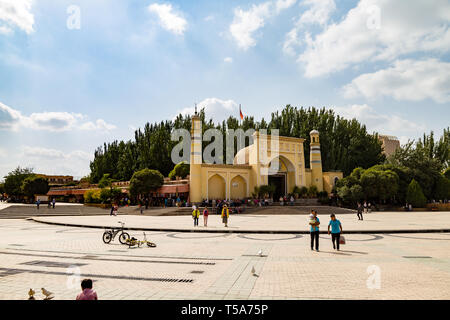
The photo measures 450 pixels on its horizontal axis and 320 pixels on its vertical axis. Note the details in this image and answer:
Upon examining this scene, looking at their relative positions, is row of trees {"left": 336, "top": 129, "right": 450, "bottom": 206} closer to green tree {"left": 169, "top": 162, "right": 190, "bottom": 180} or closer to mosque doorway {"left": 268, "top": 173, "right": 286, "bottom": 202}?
mosque doorway {"left": 268, "top": 173, "right": 286, "bottom": 202}

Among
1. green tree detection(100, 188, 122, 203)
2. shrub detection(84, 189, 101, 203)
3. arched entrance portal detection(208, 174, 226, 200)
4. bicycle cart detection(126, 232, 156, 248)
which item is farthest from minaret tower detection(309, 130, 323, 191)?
bicycle cart detection(126, 232, 156, 248)

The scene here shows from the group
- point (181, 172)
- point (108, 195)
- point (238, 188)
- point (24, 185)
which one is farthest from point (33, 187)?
point (238, 188)

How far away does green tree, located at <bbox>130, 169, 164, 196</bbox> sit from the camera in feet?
116

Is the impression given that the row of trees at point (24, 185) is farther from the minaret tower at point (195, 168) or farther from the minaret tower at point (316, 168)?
the minaret tower at point (316, 168)

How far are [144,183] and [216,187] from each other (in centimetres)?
812

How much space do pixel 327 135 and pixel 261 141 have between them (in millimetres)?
15085

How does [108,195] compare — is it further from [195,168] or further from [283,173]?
[283,173]

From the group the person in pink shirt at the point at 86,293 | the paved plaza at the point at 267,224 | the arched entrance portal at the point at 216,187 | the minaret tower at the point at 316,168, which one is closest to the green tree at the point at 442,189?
the minaret tower at the point at 316,168

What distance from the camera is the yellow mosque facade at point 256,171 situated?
3425 centimetres

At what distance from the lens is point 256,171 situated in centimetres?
3697

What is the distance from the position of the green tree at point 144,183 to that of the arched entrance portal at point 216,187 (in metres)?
5.90

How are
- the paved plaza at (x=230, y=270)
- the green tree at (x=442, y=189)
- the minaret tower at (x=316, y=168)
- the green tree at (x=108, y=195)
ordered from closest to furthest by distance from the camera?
the paved plaza at (x=230, y=270) < the green tree at (x=108, y=195) < the green tree at (x=442, y=189) < the minaret tower at (x=316, y=168)
